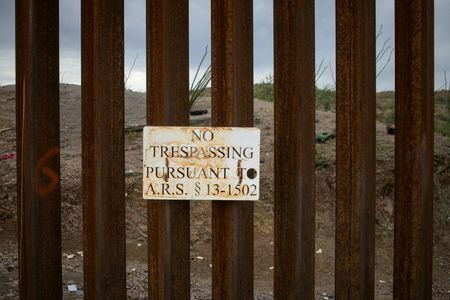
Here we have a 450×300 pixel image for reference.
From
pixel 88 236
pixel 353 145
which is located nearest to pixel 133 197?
pixel 88 236

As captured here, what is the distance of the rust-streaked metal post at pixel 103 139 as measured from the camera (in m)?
1.69

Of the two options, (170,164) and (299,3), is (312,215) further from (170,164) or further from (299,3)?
(299,3)

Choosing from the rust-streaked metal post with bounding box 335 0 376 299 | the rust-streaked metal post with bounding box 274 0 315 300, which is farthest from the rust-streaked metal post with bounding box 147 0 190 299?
the rust-streaked metal post with bounding box 335 0 376 299

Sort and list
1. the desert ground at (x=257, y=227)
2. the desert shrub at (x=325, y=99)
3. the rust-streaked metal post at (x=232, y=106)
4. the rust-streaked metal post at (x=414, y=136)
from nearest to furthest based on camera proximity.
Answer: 1. the rust-streaked metal post at (x=232, y=106)
2. the rust-streaked metal post at (x=414, y=136)
3. the desert ground at (x=257, y=227)
4. the desert shrub at (x=325, y=99)

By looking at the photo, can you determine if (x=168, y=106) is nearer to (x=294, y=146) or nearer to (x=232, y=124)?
(x=232, y=124)

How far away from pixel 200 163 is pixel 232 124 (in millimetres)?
173

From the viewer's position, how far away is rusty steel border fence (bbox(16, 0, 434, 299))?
167 centimetres

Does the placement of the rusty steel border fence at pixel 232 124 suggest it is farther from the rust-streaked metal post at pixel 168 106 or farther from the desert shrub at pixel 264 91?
the desert shrub at pixel 264 91

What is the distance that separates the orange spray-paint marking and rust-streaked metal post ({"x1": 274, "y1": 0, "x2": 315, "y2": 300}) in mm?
819

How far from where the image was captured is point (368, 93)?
173cm

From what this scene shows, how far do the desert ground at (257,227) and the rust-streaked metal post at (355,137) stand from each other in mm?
1211

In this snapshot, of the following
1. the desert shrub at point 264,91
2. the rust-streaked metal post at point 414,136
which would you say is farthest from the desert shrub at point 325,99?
the rust-streaked metal post at point 414,136

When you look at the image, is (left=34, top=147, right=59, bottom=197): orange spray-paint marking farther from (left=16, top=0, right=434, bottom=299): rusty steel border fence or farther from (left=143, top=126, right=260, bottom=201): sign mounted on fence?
(left=143, top=126, right=260, bottom=201): sign mounted on fence

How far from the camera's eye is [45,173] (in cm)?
179
